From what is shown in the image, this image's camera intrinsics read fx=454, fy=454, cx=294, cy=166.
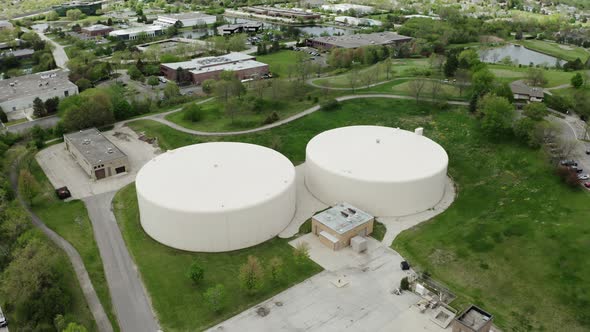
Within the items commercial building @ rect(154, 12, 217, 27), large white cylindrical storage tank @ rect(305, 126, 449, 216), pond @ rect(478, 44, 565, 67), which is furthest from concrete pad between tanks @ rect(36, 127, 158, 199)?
commercial building @ rect(154, 12, 217, 27)

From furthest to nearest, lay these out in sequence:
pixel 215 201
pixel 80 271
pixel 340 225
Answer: pixel 340 225 → pixel 215 201 → pixel 80 271

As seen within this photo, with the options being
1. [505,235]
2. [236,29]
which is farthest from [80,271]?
[236,29]

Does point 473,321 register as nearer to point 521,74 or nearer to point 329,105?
point 329,105

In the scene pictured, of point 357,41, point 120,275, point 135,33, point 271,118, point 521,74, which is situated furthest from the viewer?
point 135,33

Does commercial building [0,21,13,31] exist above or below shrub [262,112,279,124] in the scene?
above

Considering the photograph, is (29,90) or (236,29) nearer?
(29,90)

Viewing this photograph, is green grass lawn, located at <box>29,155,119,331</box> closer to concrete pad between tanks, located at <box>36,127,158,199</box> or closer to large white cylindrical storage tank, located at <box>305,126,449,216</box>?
concrete pad between tanks, located at <box>36,127,158,199</box>

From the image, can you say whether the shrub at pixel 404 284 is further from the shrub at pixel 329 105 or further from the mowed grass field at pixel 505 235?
the shrub at pixel 329 105

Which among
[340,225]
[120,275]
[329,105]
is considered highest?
[329,105]
